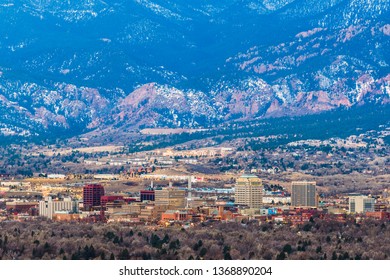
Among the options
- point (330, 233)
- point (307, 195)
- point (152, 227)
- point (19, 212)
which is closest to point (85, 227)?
point (152, 227)

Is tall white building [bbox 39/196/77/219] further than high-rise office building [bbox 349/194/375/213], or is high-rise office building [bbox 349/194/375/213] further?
high-rise office building [bbox 349/194/375/213]

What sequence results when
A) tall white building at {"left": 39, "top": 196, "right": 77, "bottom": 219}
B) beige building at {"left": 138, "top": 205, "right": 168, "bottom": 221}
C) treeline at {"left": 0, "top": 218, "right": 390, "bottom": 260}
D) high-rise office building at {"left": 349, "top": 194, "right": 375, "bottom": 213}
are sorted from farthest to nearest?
high-rise office building at {"left": 349, "top": 194, "right": 375, "bottom": 213} < tall white building at {"left": 39, "top": 196, "right": 77, "bottom": 219} < beige building at {"left": 138, "top": 205, "right": 168, "bottom": 221} < treeline at {"left": 0, "top": 218, "right": 390, "bottom": 260}

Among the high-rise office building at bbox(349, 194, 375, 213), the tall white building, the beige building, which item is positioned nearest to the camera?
the beige building

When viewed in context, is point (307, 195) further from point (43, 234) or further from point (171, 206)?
point (43, 234)

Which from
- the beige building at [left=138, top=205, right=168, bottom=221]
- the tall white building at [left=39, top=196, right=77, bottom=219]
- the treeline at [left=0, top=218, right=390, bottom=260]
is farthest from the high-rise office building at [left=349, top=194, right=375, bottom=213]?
the tall white building at [left=39, top=196, right=77, bottom=219]

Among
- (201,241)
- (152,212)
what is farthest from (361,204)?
(201,241)

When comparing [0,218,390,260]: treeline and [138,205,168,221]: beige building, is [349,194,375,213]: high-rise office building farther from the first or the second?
[0,218,390,260]: treeline

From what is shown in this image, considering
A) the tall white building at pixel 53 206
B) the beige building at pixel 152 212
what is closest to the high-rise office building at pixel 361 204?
the beige building at pixel 152 212
